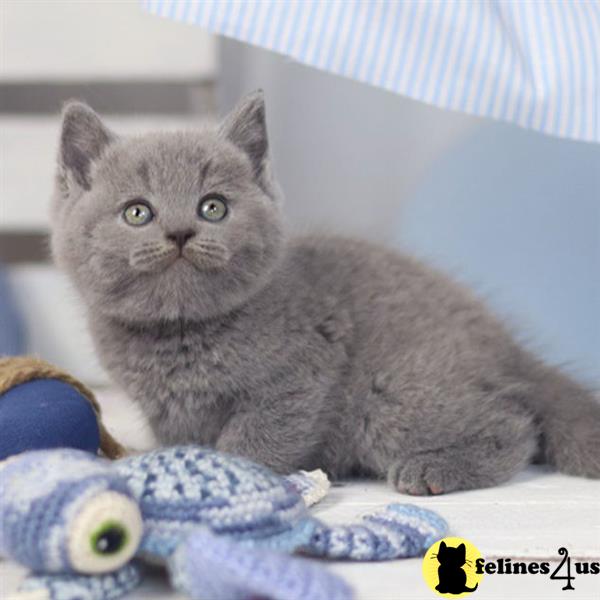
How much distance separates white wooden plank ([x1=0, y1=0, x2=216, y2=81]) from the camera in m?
2.15

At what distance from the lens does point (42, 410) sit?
1214mm

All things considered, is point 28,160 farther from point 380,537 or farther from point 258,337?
point 380,537

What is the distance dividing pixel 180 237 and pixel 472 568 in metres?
0.50

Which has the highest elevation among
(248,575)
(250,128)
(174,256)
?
(250,128)

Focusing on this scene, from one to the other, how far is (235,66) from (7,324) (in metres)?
0.87

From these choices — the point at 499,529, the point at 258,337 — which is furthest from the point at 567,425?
the point at 258,337

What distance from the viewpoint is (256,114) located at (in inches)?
50.3

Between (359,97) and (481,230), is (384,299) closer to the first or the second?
(481,230)

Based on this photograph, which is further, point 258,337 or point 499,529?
point 258,337

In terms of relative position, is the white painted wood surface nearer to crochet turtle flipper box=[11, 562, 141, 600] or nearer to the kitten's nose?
crochet turtle flipper box=[11, 562, 141, 600]

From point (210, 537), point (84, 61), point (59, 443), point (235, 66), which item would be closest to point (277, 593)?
point (210, 537)

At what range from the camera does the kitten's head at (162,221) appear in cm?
114

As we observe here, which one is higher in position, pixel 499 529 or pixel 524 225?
pixel 524 225

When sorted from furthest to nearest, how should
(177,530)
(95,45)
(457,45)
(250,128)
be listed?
(95,45) → (457,45) → (250,128) → (177,530)
